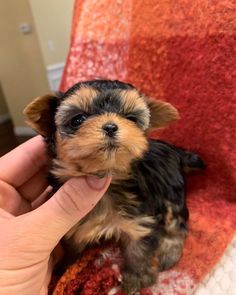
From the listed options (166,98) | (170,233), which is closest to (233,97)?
(166,98)

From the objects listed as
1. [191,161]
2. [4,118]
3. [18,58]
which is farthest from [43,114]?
[4,118]

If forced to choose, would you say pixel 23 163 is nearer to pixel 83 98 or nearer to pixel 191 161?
pixel 83 98

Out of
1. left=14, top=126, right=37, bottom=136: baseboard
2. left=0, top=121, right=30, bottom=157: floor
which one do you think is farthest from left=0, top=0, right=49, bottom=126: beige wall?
left=0, top=121, right=30, bottom=157: floor

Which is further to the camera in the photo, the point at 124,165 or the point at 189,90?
the point at 189,90

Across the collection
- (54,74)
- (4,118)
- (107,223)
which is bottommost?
(4,118)

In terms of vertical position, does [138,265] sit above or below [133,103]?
below

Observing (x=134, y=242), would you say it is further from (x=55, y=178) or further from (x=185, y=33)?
(x=185, y=33)

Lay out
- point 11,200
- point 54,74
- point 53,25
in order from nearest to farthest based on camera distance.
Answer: point 11,200
point 53,25
point 54,74

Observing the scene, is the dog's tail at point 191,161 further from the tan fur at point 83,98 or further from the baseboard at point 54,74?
the baseboard at point 54,74
